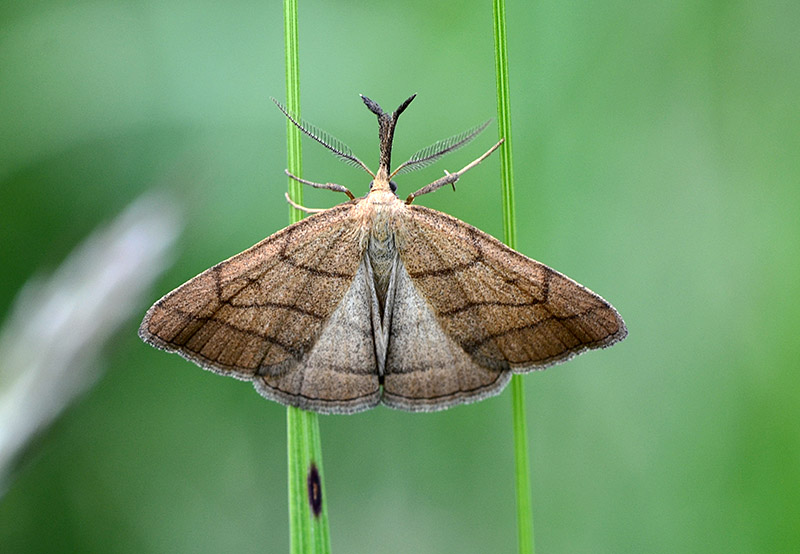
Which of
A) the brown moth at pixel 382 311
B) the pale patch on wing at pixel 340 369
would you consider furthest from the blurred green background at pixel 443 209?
the pale patch on wing at pixel 340 369

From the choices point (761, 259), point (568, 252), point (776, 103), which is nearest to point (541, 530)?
point (568, 252)

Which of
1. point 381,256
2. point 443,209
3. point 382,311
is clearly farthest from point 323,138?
point 443,209

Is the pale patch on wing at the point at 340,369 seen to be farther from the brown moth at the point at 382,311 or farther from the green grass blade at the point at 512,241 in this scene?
the green grass blade at the point at 512,241

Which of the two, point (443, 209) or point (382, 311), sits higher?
point (443, 209)

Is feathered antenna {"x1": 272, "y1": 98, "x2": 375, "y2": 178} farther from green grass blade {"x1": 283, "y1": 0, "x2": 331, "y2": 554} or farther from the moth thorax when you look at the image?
the moth thorax

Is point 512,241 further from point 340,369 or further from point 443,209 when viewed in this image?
point 443,209

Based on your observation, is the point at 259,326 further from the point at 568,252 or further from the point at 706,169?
the point at 706,169
